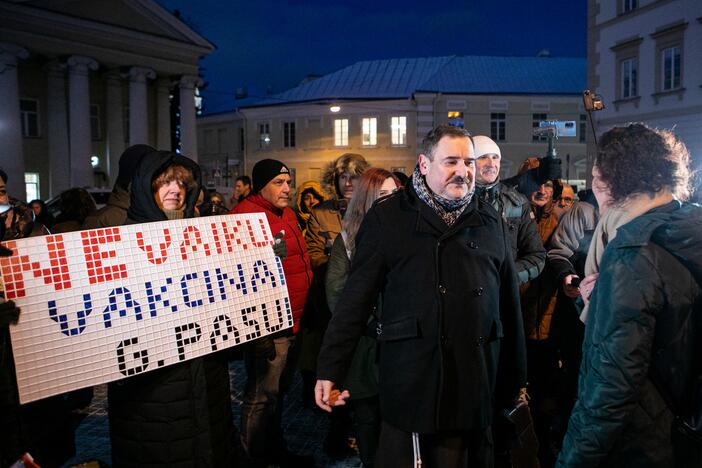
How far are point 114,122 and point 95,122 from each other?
1.70 meters

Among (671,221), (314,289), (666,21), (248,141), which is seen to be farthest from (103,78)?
(671,221)

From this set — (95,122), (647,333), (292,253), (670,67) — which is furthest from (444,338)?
(95,122)

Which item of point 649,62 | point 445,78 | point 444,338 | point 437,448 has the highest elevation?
point 445,78

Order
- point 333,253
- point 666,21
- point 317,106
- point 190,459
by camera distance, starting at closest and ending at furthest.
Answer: point 190,459
point 333,253
point 666,21
point 317,106

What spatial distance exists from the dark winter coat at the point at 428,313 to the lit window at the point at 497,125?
127ft

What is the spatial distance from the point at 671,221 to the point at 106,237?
258 cm

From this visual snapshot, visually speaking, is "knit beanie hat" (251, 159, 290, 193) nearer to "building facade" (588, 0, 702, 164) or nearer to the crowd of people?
the crowd of people

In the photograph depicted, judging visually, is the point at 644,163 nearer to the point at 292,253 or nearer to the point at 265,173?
the point at 292,253

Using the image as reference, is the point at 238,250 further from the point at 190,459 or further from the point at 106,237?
the point at 190,459

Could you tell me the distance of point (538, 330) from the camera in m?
5.42

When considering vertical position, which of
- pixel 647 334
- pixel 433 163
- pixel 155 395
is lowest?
pixel 155 395

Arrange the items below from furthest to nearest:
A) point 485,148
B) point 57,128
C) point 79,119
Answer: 1. point 57,128
2. point 79,119
3. point 485,148

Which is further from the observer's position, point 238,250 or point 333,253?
point 333,253

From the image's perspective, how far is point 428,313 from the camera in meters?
2.81
